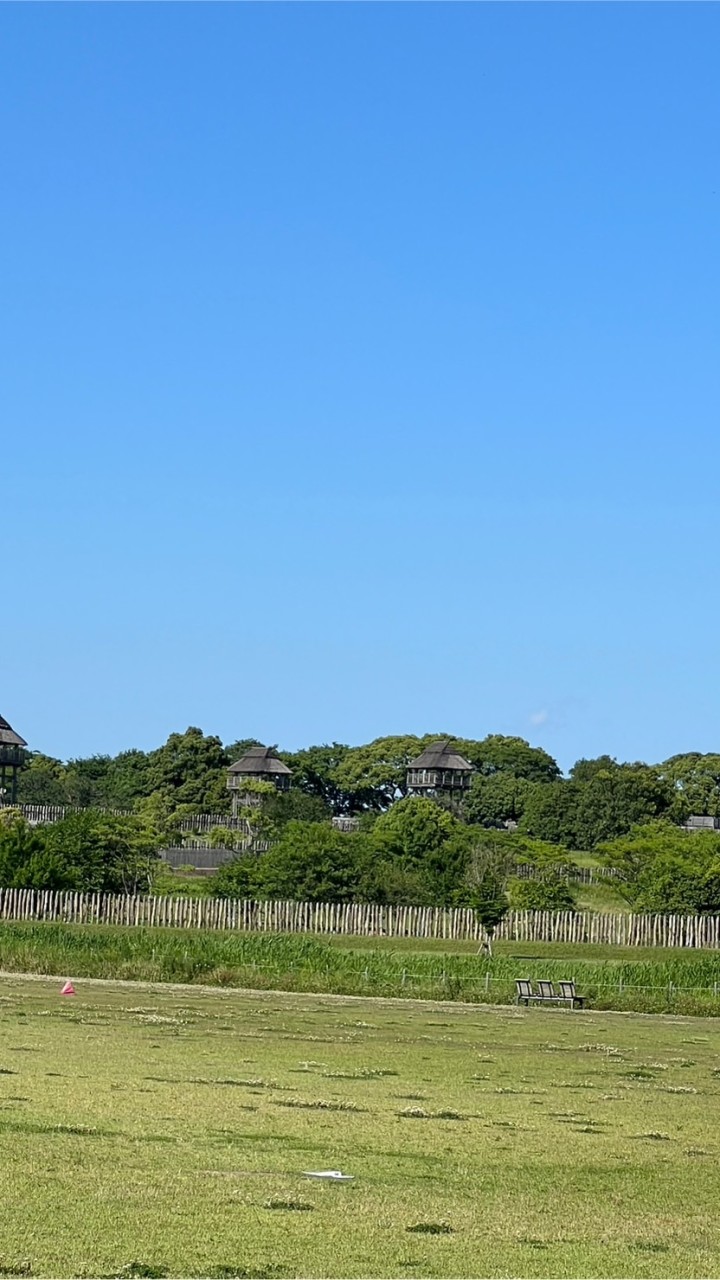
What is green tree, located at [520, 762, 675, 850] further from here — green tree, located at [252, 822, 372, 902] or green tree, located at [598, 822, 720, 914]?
green tree, located at [252, 822, 372, 902]

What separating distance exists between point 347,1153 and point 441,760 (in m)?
122

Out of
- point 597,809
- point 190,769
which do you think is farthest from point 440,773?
point 597,809

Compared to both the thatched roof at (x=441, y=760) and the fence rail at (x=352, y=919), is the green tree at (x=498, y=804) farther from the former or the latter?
the fence rail at (x=352, y=919)

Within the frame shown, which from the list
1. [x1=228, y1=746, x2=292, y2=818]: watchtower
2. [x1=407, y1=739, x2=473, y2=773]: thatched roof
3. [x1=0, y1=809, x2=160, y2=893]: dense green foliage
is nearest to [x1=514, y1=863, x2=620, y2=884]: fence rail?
[x1=0, y1=809, x2=160, y2=893]: dense green foliage

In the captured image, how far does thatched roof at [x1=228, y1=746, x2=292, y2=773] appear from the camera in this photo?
131000 mm

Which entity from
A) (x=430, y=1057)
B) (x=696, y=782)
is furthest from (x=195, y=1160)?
(x=696, y=782)

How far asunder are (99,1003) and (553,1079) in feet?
41.1

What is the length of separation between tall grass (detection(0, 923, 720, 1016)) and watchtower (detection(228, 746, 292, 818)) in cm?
7708

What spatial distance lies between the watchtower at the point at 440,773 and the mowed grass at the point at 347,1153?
108 meters

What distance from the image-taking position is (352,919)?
197 feet

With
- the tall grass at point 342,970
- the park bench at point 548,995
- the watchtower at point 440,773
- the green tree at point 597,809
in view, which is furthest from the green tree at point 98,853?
the watchtower at point 440,773

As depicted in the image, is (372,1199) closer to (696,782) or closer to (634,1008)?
(634,1008)

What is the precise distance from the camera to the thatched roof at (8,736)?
347ft

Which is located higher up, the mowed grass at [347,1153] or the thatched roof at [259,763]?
the thatched roof at [259,763]
